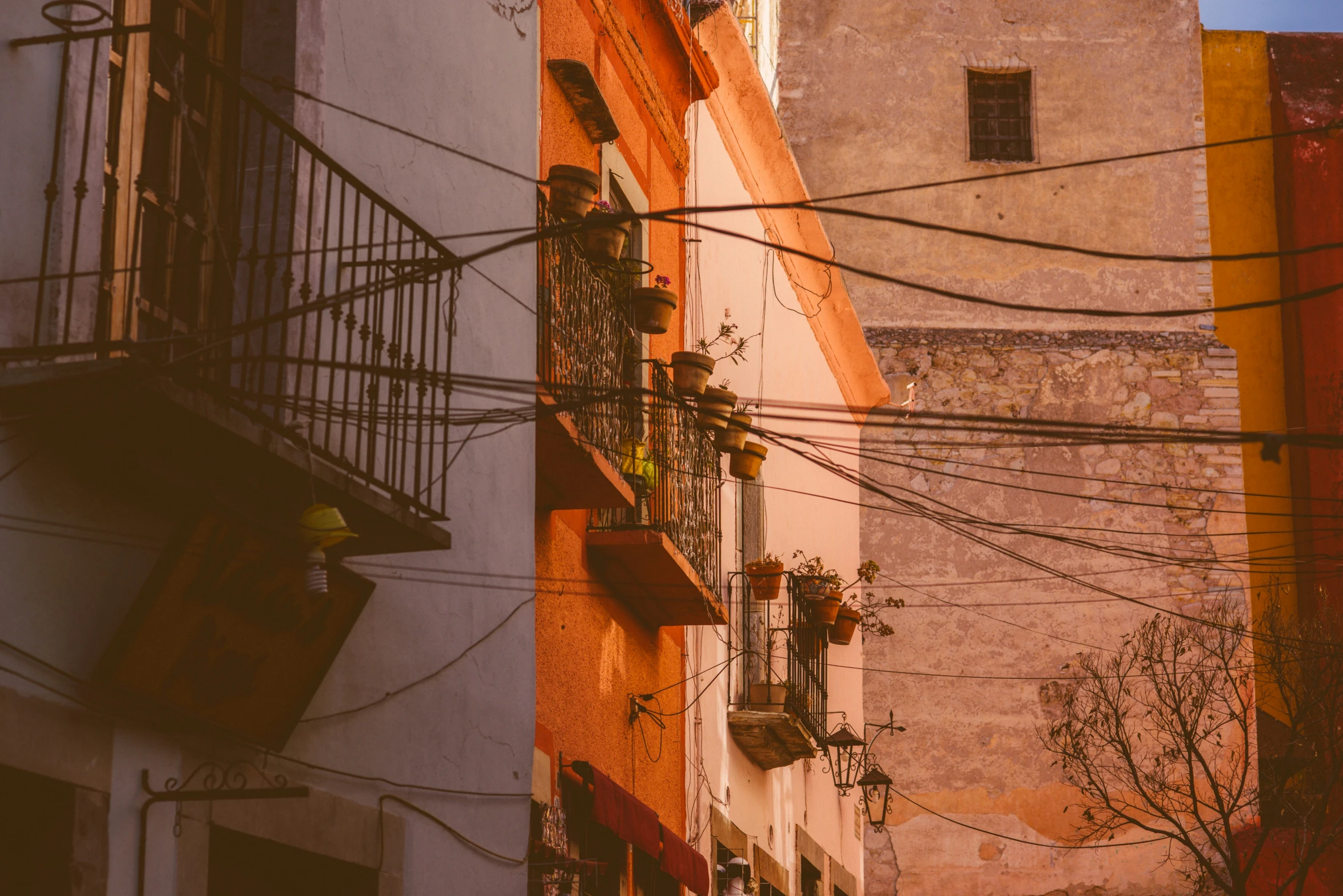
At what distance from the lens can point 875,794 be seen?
1845 cm

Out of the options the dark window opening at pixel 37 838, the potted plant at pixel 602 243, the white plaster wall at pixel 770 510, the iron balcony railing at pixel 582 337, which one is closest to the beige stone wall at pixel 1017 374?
the white plaster wall at pixel 770 510

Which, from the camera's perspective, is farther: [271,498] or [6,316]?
[271,498]

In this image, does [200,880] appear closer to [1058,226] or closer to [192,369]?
[192,369]

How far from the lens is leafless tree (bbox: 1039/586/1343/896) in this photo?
62.2 feet

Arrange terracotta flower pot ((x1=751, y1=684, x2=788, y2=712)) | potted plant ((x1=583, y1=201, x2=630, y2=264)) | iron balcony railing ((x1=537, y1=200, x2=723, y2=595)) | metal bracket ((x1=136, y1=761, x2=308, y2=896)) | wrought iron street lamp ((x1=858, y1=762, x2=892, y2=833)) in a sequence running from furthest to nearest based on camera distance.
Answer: wrought iron street lamp ((x1=858, y1=762, x2=892, y2=833)), terracotta flower pot ((x1=751, y1=684, x2=788, y2=712)), potted plant ((x1=583, y1=201, x2=630, y2=264)), iron balcony railing ((x1=537, y1=200, x2=723, y2=595)), metal bracket ((x1=136, y1=761, x2=308, y2=896))

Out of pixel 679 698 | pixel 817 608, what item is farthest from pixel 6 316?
pixel 817 608

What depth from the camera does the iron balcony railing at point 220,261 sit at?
4.98 meters

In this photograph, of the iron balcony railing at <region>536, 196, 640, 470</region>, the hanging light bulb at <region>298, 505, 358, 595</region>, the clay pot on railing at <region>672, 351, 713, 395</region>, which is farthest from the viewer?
the clay pot on railing at <region>672, 351, 713, 395</region>

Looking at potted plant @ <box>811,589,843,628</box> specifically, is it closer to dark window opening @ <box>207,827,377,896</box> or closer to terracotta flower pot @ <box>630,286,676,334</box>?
terracotta flower pot @ <box>630,286,676,334</box>

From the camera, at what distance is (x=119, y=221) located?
5.55 m

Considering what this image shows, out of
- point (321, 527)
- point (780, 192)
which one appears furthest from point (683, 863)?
point (780, 192)

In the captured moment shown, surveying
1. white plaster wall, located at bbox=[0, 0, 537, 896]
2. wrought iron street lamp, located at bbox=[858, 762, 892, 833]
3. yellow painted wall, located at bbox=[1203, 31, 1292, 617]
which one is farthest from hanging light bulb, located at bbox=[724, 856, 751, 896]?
yellow painted wall, located at bbox=[1203, 31, 1292, 617]

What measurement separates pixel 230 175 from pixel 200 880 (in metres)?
2.28

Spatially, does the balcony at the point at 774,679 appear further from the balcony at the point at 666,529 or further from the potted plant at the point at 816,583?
the balcony at the point at 666,529
